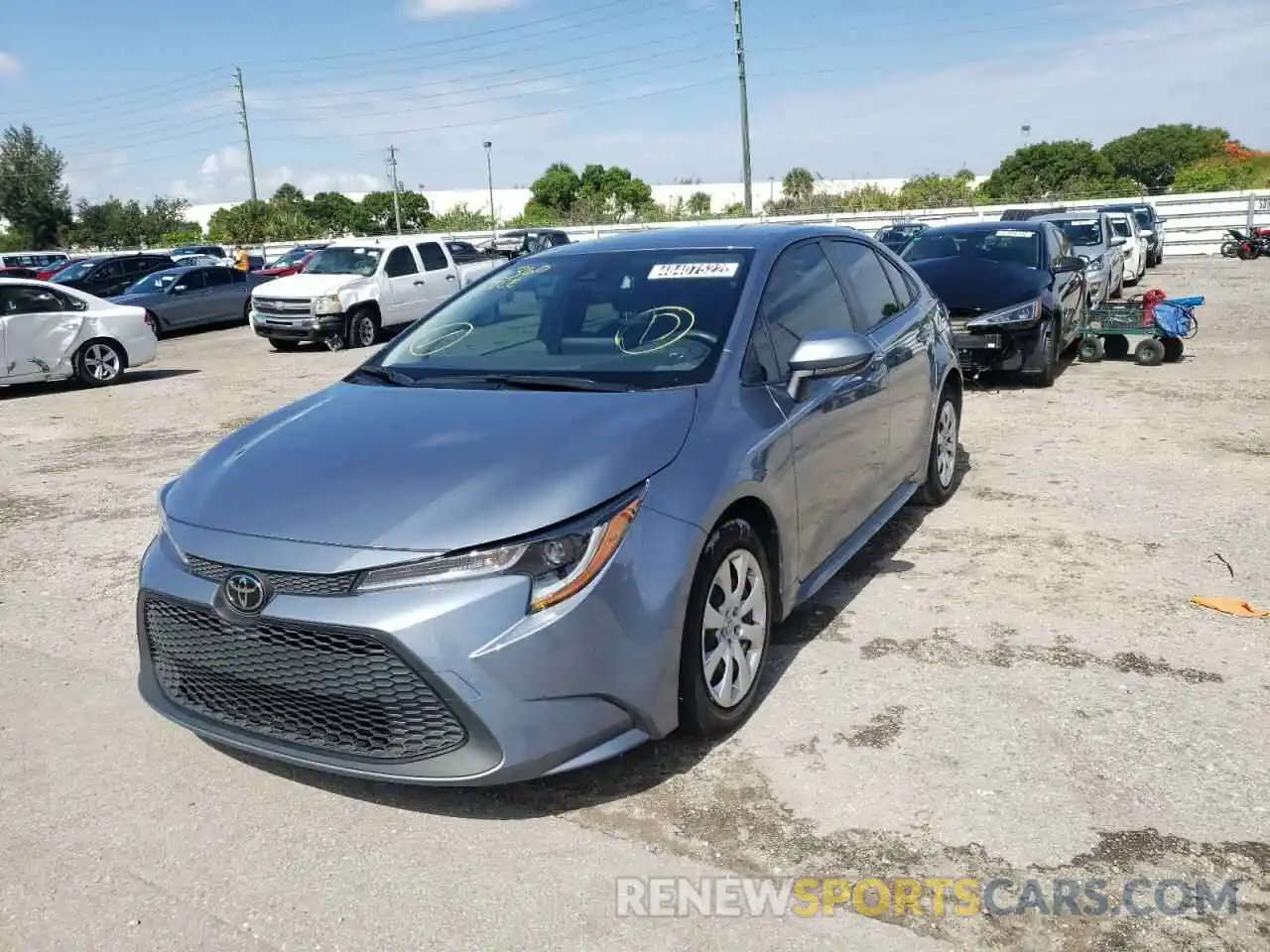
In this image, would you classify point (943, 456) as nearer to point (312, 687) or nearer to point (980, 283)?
point (312, 687)

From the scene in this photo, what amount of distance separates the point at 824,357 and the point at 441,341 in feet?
5.47

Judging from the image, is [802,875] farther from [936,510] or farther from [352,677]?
[936,510]

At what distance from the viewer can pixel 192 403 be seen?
12.2m

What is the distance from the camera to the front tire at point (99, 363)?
548 inches

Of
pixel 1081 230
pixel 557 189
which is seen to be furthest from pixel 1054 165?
pixel 1081 230

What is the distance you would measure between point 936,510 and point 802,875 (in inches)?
150

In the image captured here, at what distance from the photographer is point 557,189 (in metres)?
76.9

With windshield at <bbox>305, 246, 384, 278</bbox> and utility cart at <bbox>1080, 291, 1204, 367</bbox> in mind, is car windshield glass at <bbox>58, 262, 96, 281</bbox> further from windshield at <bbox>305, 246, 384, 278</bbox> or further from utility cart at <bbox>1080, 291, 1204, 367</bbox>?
utility cart at <bbox>1080, 291, 1204, 367</bbox>

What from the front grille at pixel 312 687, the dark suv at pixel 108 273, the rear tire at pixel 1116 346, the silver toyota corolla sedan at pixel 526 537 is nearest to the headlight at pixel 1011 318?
the rear tire at pixel 1116 346

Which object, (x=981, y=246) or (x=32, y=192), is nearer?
(x=981, y=246)

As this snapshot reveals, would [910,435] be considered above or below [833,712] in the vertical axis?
above

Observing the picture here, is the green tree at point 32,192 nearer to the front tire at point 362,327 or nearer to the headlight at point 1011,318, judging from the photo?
the front tire at point 362,327

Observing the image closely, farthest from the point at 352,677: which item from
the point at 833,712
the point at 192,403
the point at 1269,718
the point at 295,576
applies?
the point at 192,403

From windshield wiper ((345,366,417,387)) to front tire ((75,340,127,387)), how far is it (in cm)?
1105
